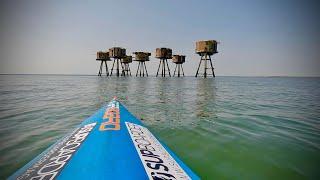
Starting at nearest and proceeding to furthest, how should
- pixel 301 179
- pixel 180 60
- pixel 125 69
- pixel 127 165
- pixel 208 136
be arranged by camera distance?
pixel 127 165 → pixel 301 179 → pixel 208 136 → pixel 180 60 → pixel 125 69

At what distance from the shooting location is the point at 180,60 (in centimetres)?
8538

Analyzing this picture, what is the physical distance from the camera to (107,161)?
2332 mm

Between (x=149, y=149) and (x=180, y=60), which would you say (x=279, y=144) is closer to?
(x=149, y=149)

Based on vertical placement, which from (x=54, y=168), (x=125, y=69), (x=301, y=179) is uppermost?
(x=125, y=69)

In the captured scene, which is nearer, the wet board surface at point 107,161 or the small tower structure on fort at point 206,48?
the wet board surface at point 107,161

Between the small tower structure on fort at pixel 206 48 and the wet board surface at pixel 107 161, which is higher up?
the small tower structure on fort at pixel 206 48

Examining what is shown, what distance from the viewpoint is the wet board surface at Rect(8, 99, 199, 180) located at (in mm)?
2143

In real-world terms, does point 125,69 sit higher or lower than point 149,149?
higher

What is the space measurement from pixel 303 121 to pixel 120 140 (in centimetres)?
744

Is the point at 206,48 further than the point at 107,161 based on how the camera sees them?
Yes

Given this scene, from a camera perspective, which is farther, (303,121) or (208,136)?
(303,121)

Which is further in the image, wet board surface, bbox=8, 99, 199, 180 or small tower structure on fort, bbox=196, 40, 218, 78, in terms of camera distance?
small tower structure on fort, bbox=196, 40, 218, 78

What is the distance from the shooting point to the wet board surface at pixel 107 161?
2.14m

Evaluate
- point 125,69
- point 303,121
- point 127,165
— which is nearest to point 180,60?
point 125,69
